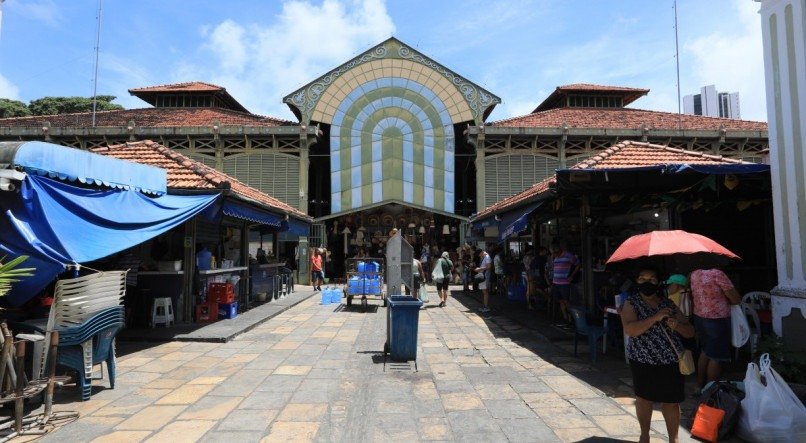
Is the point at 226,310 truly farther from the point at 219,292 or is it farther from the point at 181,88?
the point at 181,88

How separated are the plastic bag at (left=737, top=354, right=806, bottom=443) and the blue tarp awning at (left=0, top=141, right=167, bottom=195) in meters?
7.60

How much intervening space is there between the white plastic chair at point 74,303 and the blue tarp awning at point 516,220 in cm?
737

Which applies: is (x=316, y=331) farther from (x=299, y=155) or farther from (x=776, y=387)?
(x=299, y=155)

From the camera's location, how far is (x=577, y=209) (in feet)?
37.7

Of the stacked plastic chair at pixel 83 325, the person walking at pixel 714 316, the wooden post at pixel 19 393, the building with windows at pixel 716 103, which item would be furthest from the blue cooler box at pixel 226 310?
the building with windows at pixel 716 103

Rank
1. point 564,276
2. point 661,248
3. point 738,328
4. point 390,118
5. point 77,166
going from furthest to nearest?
point 390,118 < point 564,276 < point 77,166 < point 738,328 < point 661,248

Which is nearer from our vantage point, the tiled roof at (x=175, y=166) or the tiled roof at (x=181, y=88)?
the tiled roof at (x=175, y=166)

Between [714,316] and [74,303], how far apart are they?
7037 mm

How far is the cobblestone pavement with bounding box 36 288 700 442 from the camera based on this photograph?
4.43 metres

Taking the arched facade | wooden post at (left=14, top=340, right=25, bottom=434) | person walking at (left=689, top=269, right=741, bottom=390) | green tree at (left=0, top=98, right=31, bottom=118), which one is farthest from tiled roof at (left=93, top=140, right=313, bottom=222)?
green tree at (left=0, top=98, right=31, bottom=118)

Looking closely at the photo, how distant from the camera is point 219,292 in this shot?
35.0 ft

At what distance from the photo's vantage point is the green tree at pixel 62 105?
117ft

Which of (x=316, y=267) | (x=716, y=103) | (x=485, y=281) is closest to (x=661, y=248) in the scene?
(x=485, y=281)

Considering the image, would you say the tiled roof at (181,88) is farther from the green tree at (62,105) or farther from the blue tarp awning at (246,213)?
the blue tarp awning at (246,213)
